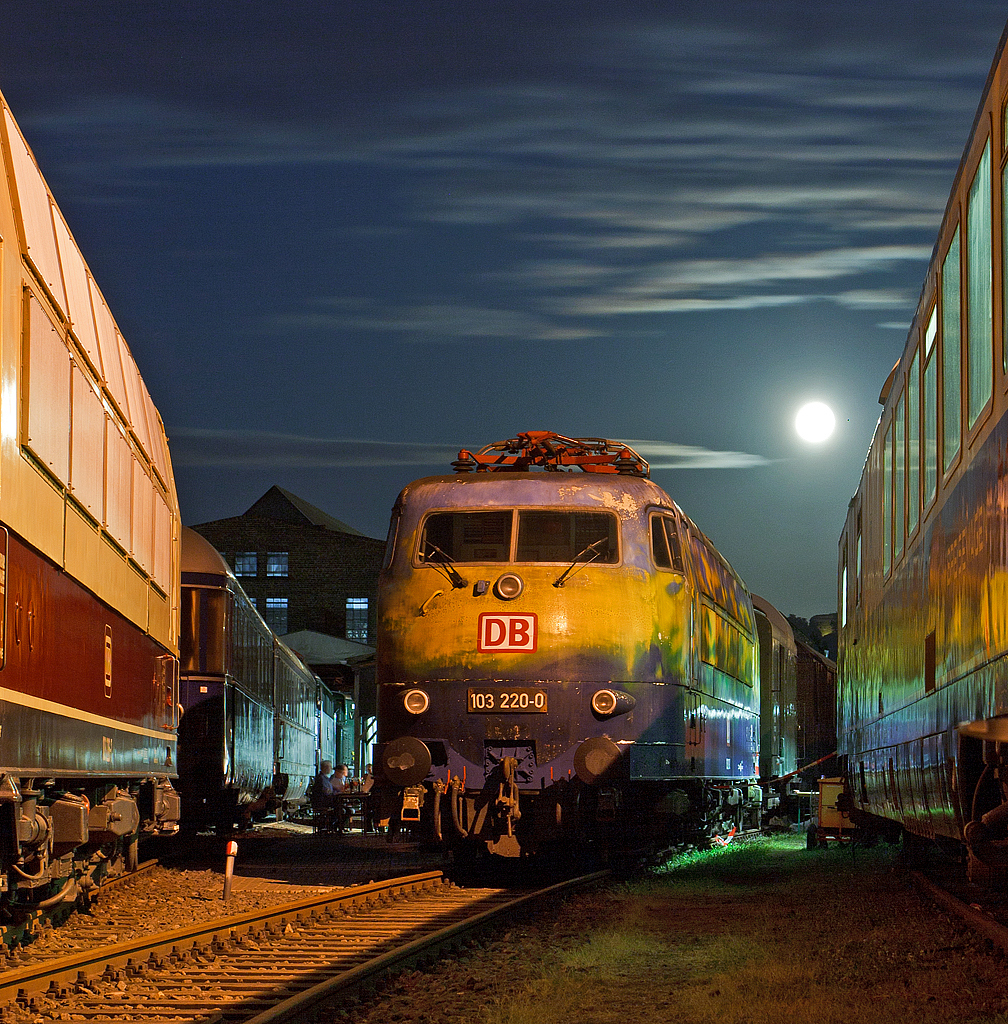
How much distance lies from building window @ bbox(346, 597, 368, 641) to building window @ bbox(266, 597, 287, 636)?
2.54 meters

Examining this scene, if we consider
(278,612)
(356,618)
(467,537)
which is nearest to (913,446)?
(467,537)

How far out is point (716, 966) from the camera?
8.88 m

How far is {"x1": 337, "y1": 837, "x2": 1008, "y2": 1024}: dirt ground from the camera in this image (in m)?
7.25

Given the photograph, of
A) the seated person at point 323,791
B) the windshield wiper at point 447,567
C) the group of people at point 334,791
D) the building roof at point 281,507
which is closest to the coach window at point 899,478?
the windshield wiper at point 447,567

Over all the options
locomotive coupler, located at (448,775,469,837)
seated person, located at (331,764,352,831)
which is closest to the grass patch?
locomotive coupler, located at (448,775,469,837)

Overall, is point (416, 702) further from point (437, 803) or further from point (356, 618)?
point (356, 618)

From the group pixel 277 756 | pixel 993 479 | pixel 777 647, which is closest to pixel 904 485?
pixel 993 479

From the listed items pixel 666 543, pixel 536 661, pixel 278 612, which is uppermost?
pixel 278 612

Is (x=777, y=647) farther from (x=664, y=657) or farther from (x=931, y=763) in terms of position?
(x=931, y=763)

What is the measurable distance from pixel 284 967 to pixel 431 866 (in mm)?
8165

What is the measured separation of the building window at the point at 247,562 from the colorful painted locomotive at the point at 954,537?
49367 mm

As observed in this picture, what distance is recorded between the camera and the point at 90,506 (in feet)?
30.5

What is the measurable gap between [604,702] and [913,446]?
469 cm

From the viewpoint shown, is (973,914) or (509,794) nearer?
(973,914)
